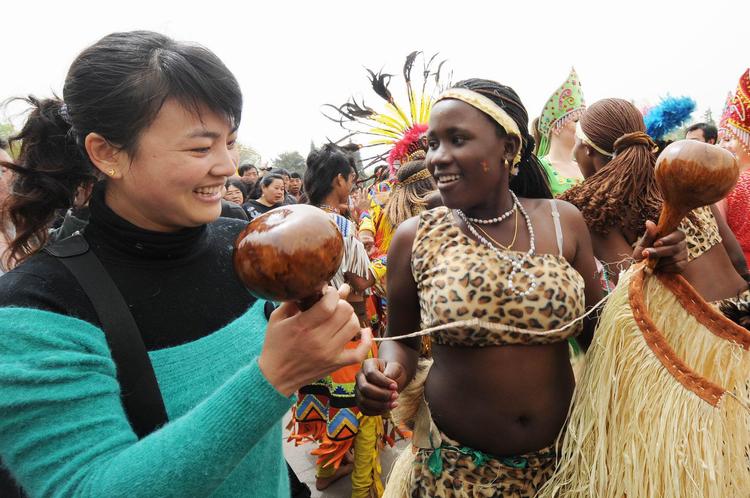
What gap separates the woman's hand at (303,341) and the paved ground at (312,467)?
10.8 feet

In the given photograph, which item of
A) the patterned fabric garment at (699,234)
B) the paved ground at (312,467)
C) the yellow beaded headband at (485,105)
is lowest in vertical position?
the paved ground at (312,467)

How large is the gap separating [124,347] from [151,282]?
20 cm

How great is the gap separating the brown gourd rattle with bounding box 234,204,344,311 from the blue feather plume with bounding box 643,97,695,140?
340 centimetres

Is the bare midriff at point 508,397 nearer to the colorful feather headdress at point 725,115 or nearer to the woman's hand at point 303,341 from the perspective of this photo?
the woman's hand at point 303,341

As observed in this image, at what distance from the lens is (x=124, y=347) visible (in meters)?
0.99

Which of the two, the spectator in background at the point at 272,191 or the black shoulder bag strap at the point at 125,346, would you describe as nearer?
the black shoulder bag strap at the point at 125,346

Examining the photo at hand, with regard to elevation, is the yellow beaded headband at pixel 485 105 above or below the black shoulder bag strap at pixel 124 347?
above

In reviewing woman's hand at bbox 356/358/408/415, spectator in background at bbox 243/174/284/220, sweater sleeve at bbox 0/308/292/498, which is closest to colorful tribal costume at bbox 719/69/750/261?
woman's hand at bbox 356/358/408/415

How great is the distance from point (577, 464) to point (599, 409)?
0.22 m

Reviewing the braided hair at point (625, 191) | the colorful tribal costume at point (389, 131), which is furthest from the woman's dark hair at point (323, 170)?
the braided hair at point (625, 191)

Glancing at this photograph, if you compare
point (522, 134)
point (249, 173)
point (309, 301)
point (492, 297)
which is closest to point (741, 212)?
point (522, 134)

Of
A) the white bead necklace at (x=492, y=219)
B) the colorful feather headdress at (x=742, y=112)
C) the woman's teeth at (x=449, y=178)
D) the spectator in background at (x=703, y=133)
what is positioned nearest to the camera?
the woman's teeth at (x=449, y=178)

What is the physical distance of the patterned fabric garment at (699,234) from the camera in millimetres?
2354

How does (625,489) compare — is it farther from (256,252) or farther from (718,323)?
(256,252)
